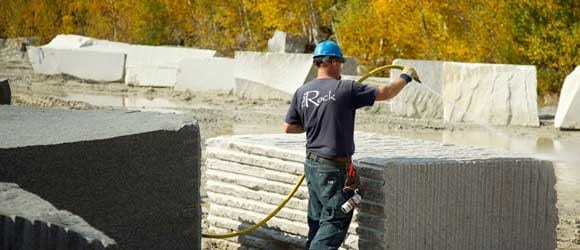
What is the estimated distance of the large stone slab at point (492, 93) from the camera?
18547 mm

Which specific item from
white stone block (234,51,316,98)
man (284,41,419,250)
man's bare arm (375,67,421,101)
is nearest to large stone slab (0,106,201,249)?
man (284,41,419,250)

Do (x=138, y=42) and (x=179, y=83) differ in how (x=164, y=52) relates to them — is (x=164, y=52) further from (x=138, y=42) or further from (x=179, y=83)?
(x=138, y=42)

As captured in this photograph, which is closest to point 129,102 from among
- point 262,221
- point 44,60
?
point 44,60

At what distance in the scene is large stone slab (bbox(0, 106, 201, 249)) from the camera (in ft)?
22.6

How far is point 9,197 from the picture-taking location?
17.5ft

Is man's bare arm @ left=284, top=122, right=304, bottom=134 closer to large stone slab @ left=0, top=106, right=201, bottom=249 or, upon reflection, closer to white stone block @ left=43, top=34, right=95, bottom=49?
large stone slab @ left=0, top=106, right=201, bottom=249

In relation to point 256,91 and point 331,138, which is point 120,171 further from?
point 256,91

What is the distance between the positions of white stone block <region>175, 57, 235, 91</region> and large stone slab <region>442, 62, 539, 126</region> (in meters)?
6.17

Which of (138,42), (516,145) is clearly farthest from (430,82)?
(138,42)

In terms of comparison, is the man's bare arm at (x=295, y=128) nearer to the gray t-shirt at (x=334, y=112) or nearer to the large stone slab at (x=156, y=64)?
the gray t-shirt at (x=334, y=112)

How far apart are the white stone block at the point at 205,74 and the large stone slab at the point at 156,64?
54 cm

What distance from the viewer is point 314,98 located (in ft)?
25.0

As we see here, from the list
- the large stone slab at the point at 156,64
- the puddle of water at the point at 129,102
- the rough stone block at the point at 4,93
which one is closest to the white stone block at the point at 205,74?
the large stone slab at the point at 156,64

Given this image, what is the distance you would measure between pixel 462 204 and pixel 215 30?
26.6 metres
